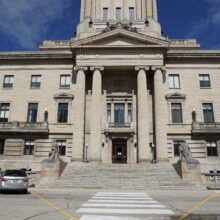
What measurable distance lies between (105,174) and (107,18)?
93.2ft

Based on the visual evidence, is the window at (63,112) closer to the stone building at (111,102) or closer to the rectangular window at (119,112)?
the stone building at (111,102)

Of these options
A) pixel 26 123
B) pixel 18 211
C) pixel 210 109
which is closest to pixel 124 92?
pixel 210 109

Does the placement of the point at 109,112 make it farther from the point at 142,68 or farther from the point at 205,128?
the point at 205,128

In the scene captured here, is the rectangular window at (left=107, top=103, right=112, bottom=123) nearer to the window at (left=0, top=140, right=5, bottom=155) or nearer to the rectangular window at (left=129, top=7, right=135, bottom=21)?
the window at (left=0, top=140, right=5, bottom=155)

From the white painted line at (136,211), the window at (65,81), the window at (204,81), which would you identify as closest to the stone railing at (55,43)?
the window at (65,81)

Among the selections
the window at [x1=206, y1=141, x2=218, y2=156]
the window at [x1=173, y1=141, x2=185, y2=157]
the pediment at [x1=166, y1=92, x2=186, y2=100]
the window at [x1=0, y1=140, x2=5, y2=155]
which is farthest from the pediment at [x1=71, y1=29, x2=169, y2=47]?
the window at [x1=0, y1=140, x2=5, y2=155]

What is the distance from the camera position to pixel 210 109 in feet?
105

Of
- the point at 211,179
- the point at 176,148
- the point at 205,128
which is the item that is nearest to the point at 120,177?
the point at 211,179

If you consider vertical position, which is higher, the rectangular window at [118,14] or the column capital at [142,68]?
the rectangular window at [118,14]

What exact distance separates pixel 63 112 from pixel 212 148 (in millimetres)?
20671

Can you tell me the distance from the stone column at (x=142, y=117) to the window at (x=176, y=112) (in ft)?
14.8

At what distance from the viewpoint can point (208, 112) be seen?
32000 mm

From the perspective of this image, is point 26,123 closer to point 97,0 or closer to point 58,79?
point 58,79

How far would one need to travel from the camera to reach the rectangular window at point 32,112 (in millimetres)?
32688
